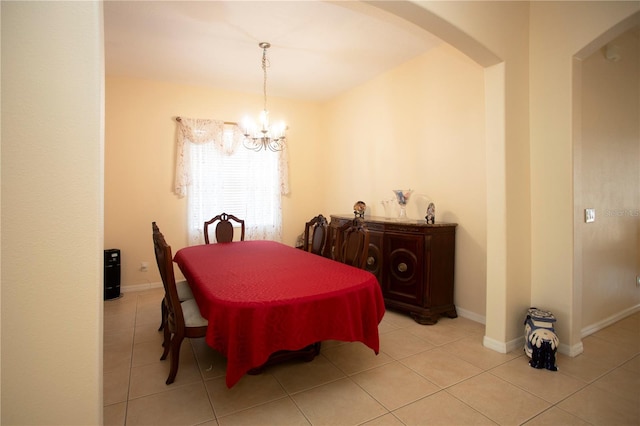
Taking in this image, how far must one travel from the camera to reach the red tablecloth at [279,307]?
1647 millimetres

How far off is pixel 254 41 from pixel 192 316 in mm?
2618

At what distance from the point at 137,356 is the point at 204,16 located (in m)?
2.81

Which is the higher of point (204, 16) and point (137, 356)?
point (204, 16)

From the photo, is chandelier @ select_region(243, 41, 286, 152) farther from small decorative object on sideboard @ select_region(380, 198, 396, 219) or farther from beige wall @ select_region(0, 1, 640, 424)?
beige wall @ select_region(0, 1, 640, 424)

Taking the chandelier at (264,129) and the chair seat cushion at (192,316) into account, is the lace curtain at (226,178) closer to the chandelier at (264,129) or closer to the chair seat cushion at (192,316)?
the chandelier at (264,129)

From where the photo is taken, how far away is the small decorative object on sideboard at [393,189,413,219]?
142 inches

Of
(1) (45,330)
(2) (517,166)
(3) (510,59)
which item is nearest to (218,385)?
(1) (45,330)

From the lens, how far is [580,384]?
6.64 ft

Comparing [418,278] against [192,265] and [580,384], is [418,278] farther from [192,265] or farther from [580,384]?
[192,265]

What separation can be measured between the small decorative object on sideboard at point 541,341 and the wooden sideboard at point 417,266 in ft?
2.87

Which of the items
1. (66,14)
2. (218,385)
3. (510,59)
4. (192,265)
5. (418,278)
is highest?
(510,59)

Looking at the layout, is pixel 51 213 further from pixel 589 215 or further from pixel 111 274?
pixel 111 274

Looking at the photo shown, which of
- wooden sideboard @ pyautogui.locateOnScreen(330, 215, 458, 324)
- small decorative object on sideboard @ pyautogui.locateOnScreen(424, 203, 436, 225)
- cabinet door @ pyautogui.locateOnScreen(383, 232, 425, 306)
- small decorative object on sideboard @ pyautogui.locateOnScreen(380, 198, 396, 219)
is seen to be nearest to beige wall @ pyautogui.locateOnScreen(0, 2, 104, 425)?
wooden sideboard @ pyautogui.locateOnScreen(330, 215, 458, 324)

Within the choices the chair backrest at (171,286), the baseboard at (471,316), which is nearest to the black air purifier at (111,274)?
the chair backrest at (171,286)
